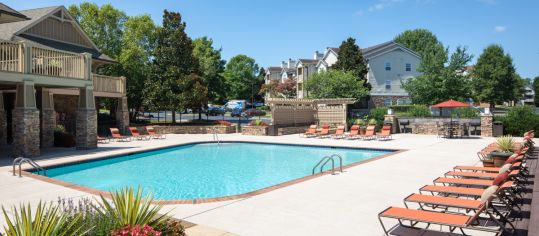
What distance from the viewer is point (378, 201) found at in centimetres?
785

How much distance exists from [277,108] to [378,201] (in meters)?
18.5

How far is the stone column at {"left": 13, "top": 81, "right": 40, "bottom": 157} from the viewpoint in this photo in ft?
49.8

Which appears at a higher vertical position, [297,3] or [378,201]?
[297,3]

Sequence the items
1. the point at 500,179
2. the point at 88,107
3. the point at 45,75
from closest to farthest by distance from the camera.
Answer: the point at 500,179 < the point at 45,75 < the point at 88,107

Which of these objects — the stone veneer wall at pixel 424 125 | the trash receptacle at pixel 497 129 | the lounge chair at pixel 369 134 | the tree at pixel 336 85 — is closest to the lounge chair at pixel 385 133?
the lounge chair at pixel 369 134

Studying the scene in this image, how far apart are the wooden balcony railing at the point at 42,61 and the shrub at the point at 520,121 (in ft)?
75.1

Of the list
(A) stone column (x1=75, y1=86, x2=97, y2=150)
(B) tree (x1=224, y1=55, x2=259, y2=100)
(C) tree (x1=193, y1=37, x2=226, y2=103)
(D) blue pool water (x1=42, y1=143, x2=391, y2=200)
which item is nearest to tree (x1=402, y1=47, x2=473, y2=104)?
(C) tree (x1=193, y1=37, x2=226, y2=103)

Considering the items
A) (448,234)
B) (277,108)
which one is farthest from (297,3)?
(448,234)

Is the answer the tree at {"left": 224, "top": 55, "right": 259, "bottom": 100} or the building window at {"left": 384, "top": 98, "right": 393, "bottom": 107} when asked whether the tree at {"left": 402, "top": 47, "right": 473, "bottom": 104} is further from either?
the tree at {"left": 224, "top": 55, "right": 259, "bottom": 100}

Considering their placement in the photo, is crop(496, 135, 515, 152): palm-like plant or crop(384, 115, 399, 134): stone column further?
crop(384, 115, 399, 134): stone column

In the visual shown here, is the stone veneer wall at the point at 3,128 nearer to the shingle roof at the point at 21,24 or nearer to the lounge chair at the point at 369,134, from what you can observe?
the shingle roof at the point at 21,24

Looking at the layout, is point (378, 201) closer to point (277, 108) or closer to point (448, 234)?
point (448, 234)

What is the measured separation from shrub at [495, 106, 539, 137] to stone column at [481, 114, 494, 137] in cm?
82

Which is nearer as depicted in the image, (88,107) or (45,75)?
(45,75)
